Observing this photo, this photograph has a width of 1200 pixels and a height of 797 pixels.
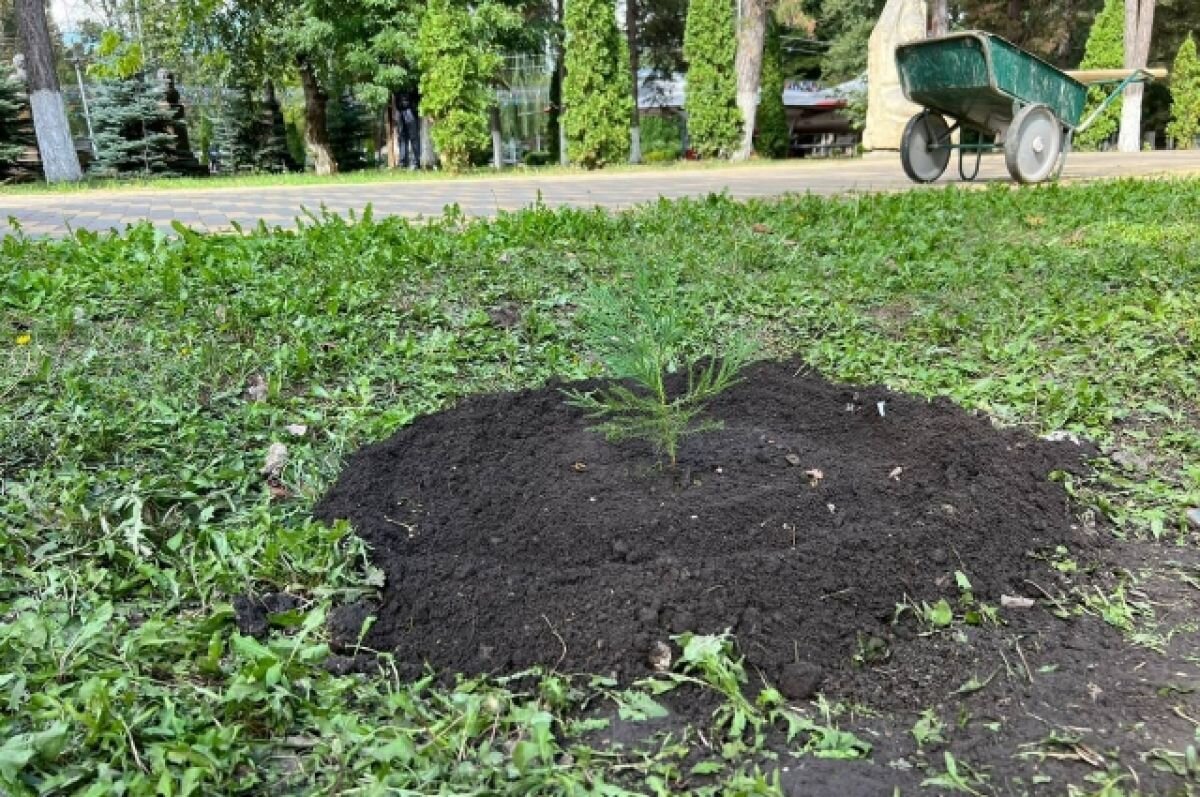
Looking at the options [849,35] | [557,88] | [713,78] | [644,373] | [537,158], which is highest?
[849,35]

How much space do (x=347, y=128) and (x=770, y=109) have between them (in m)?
12.5

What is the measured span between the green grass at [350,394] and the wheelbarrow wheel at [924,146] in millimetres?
3761

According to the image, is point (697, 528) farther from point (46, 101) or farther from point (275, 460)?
point (46, 101)

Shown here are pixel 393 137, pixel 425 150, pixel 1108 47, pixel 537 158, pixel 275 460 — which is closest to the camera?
pixel 275 460

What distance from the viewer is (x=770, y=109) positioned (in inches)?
950

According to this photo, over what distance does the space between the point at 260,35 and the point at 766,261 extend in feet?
63.2

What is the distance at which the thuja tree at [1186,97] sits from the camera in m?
26.0

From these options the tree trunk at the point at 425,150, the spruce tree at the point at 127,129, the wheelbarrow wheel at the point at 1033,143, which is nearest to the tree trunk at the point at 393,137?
the tree trunk at the point at 425,150

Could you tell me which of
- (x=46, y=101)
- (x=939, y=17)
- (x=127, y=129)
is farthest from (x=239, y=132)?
(x=939, y=17)

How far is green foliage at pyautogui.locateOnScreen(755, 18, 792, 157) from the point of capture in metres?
24.1

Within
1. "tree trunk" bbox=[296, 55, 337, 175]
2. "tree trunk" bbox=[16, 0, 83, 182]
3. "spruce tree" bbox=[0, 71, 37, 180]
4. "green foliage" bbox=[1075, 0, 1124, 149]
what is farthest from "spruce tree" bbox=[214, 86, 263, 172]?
"green foliage" bbox=[1075, 0, 1124, 149]

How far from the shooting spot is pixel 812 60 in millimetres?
36188

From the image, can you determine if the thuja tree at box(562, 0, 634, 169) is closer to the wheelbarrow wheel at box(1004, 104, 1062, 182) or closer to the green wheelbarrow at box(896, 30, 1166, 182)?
the green wheelbarrow at box(896, 30, 1166, 182)

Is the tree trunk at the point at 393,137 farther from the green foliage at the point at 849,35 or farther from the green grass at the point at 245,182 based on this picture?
the green foliage at the point at 849,35
